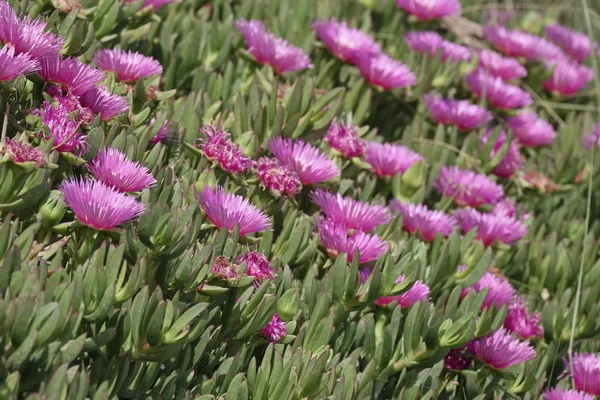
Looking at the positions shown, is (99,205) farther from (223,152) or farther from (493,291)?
(493,291)

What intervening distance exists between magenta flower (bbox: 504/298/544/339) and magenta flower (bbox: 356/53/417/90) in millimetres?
813

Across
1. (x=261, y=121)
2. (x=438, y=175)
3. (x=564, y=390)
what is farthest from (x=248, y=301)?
(x=438, y=175)

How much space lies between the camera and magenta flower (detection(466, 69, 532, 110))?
10.1 ft

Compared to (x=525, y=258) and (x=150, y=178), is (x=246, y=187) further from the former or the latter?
(x=525, y=258)

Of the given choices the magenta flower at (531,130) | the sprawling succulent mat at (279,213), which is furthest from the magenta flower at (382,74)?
the magenta flower at (531,130)

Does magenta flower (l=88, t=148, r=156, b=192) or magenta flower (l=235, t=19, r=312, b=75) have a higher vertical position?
magenta flower (l=88, t=148, r=156, b=192)

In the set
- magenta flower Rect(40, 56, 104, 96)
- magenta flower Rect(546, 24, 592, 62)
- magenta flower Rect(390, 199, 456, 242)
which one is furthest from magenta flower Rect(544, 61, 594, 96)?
magenta flower Rect(40, 56, 104, 96)

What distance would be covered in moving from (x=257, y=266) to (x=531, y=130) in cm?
171

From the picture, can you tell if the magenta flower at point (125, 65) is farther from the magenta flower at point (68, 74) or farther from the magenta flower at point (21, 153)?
the magenta flower at point (21, 153)

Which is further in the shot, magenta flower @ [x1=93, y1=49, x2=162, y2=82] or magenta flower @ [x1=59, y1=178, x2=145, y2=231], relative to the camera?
magenta flower @ [x1=93, y1=49, x2=162, y2=82]

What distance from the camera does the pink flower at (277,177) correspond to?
6.57ft

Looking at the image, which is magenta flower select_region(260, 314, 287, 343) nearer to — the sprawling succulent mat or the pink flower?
the sprawling succulent mat

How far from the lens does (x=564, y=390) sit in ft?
6.98

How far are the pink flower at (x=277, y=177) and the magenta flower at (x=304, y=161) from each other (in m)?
0.05
